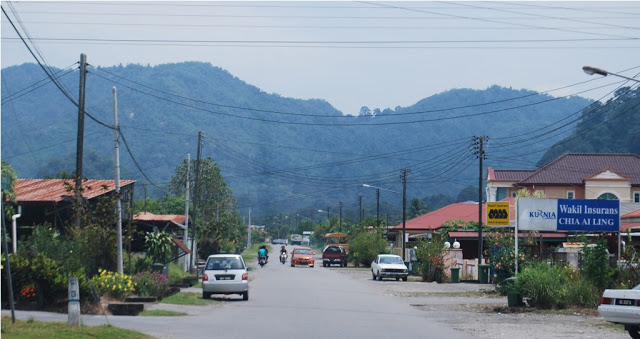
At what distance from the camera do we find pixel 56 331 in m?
15.4

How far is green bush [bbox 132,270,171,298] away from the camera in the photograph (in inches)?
1078

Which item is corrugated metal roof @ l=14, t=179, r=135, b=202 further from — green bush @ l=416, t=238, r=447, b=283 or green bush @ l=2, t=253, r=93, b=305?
green bush @ l=416, t=238, r=447, b=283

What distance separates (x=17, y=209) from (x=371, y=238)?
38.2 m

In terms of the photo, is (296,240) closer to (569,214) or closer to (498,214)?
(498,214)

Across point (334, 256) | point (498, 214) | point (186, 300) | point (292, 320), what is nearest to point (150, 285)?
point (186, 300)

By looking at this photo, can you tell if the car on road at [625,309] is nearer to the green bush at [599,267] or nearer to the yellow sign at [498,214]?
the green bush at [599,267]

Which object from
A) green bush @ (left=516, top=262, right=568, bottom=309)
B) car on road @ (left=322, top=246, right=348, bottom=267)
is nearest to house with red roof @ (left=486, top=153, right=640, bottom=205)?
car on road @ (left=322, top=246, right=348, bottom=267)

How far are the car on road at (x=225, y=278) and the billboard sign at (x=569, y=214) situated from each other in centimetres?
1032

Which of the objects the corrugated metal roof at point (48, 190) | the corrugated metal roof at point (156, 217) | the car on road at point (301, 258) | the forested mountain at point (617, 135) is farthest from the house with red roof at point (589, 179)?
the corrugated metal roof at point (48, 190)

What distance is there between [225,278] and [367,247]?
4234 cm

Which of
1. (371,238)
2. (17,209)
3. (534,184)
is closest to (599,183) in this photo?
(534,184)

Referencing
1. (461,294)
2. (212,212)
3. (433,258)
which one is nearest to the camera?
(461,294)

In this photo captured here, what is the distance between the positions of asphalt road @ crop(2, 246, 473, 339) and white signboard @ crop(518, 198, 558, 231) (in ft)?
17.8

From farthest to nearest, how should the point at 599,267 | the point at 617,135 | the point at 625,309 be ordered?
the point at 617,135 < the point at 599,267 < the point at 625,309
